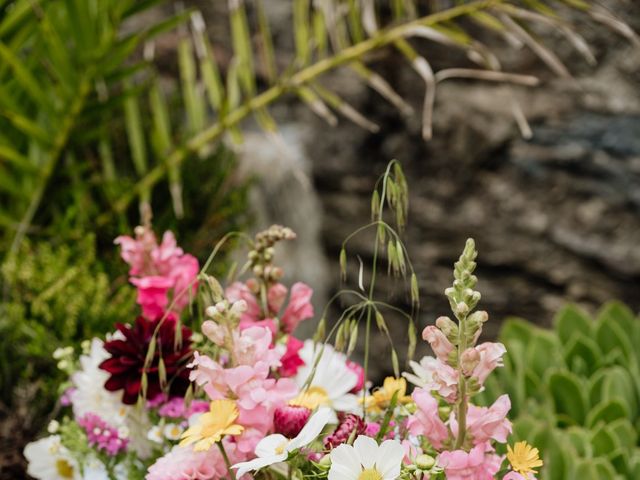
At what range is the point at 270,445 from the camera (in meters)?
0.64

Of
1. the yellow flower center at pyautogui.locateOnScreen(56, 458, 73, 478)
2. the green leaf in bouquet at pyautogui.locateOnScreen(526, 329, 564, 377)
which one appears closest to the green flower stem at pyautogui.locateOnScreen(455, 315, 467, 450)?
the yellow flower center at pyautogui.locateOnScreen(56, 458, 73, 478)

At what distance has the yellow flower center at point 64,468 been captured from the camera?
0.89 meters

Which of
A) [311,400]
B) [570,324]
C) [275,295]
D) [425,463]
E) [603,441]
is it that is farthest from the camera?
[570,324]

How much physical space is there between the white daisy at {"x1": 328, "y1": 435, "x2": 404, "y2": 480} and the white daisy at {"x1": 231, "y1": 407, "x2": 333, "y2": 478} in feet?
0.08

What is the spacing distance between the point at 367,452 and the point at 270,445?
0.08m

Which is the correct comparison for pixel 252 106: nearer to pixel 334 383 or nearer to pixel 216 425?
pixel 334 383

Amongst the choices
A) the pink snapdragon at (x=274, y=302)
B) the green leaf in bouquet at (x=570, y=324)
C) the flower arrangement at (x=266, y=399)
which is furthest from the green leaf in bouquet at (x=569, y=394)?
the pink snapdragon at (x=274, y=302)

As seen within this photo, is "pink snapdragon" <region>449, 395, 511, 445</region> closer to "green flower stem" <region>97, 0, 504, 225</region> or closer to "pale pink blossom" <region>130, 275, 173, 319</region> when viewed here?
"pale pink blossom" <region>130, 275, 173, 319</region>

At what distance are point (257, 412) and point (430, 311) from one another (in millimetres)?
2100

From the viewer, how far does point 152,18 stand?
2.74m

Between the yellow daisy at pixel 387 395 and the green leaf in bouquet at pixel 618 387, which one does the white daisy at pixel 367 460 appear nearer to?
Result: the yellow daisy at pixel 387 395

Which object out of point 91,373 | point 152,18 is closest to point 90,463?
point 91,373

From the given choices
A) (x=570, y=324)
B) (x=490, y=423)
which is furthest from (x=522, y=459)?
(x=570, y=324)

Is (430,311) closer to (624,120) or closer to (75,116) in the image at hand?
(624,120)
